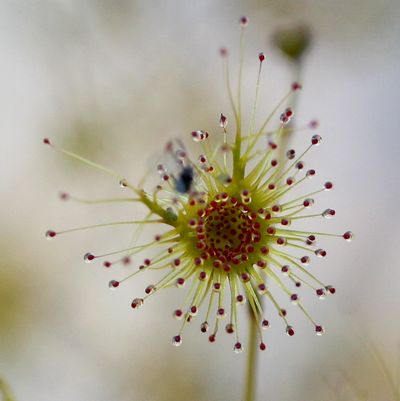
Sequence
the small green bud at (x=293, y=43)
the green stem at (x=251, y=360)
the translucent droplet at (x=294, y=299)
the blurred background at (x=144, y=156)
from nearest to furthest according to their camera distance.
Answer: the translucent droplet at (x=294, y=299), the green stem at (x=251, y=360), the small green bud at (x=293, y=43), the blurred background at (x=144, y=156)

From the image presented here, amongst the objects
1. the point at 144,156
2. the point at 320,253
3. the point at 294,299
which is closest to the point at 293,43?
the point at 320,253

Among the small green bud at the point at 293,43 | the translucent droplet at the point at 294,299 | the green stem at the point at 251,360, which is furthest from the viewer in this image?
the small green bud at the point at 293,43

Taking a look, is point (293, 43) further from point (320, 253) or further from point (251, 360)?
point (251, 360)

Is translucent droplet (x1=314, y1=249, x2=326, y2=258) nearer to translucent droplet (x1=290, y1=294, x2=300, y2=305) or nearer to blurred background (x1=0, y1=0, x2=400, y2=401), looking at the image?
translucent droplet (x1=290, y1=294, x2=300, y2=305)

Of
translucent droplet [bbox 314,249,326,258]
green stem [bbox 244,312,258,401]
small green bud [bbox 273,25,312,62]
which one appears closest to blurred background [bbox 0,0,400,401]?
small green bud [bbox 273,25,312,62]

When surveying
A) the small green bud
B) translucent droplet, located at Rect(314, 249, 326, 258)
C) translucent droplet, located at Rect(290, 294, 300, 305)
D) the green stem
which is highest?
the small green bud

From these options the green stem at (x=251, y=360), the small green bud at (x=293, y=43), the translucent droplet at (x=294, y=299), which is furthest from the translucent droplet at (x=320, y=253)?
the small green bud at (x=293, y=43)

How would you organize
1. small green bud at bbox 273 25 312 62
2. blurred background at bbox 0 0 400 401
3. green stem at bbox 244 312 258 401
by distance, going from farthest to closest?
blurred background at bbox 0 0 400 401 → small green bud at bbox 273 25 312 62 → green stem at bbox 244 312 258 401

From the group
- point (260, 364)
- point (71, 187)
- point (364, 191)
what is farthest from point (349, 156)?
point (71, 187)

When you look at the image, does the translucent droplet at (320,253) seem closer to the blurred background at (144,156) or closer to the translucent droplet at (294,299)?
the translucent droplet at (294,299)
